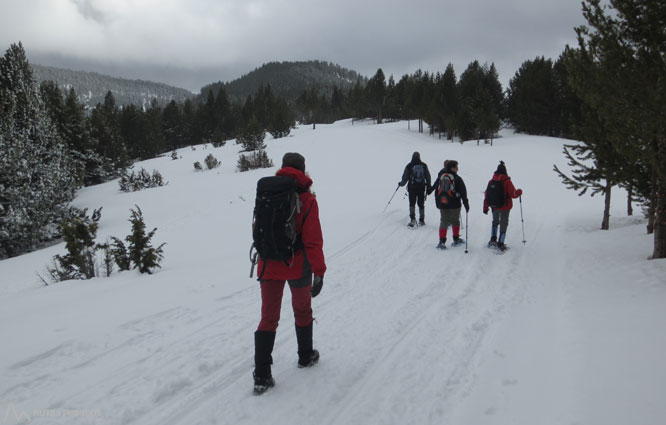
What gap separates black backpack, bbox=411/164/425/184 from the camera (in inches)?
374

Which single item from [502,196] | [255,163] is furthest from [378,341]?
[255,163]

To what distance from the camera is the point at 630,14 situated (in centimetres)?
517

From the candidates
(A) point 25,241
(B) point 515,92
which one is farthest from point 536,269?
(B) point 515,92

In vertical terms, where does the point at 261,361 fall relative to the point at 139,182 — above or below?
below

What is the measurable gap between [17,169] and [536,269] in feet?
64.9

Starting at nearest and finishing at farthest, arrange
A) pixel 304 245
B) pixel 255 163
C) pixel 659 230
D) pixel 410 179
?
1. pixel 304 245
2. pixel 659 230
3. pixel 410 179
4. pixel 255 163

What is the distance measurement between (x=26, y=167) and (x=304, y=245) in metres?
18.6

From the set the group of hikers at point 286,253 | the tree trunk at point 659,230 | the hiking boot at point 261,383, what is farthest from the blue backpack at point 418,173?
the hiking boot at point 261,383

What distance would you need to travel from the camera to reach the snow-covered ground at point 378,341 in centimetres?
306

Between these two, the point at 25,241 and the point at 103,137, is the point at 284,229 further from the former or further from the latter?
the point at 103,137

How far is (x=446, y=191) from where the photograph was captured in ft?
26.0

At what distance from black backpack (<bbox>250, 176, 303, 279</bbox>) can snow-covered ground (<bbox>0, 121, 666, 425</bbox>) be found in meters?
1.31

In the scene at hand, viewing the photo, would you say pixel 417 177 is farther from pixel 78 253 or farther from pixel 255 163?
pixel 255 163

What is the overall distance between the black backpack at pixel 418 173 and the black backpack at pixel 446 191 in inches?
57.0
